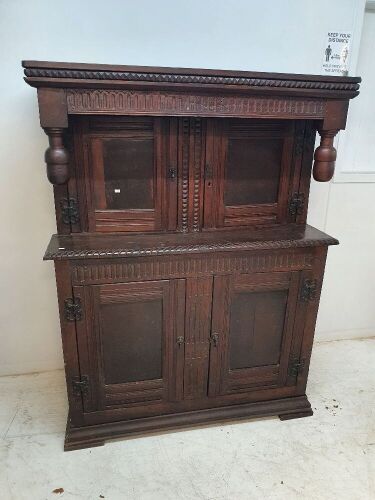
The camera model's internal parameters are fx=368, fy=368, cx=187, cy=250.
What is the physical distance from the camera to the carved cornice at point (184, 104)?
133 cm

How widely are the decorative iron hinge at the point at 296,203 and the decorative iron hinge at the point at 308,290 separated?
14.0 inches

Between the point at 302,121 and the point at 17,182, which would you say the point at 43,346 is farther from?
the point at 302,121

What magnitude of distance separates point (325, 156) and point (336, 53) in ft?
Result: 2.16

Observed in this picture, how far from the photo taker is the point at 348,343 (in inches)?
97.2

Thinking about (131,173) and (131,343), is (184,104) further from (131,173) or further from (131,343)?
(131,343)

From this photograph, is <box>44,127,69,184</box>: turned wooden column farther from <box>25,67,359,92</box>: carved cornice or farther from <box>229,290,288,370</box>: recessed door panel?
<box>229,290,288,370</box>: recessed door panel

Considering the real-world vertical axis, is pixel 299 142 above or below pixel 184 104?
below

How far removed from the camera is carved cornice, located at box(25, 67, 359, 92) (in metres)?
1.25

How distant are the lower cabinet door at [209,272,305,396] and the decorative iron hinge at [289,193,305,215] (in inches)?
13.2

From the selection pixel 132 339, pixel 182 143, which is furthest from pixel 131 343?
pixel 182 143

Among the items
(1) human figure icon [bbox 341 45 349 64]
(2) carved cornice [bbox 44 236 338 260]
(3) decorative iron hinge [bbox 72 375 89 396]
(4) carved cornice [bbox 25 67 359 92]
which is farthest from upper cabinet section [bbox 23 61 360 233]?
(3) decorative iron hinge [bbox 72 375 89 396]

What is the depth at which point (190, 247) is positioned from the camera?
152 cm

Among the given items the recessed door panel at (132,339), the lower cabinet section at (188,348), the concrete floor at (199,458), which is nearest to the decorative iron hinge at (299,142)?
the lower cabinet section at (188,348)

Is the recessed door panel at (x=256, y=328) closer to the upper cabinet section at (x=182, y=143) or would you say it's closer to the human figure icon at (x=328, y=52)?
Result: the upper cabinet section at (x=182, y=143)
